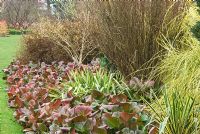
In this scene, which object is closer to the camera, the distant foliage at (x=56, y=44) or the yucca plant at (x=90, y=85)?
the yucca plant at (x=90, y=85)

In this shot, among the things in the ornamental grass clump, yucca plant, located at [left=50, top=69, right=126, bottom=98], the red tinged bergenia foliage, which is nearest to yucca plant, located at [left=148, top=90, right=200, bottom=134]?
the red tinged bergenia foliage

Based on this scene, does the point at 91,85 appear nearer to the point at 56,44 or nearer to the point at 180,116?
the point at 180,116

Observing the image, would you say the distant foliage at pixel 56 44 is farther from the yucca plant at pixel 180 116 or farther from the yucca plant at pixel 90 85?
the yucca plant at pixel 180 116

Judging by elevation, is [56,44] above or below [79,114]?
below

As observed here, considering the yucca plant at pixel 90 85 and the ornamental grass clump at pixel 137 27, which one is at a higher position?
the ornamental grass clump at pixel 137 27

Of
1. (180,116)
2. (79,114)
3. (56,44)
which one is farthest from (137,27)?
(56,44)

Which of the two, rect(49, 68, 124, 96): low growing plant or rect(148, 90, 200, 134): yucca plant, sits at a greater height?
rect(148, 90, 200, 134): yucca plant

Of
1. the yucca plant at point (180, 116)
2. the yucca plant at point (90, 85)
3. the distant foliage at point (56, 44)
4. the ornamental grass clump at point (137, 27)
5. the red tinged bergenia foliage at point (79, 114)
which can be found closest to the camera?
the yucca plant at point (180, 116)

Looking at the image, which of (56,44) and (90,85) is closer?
(90,85)

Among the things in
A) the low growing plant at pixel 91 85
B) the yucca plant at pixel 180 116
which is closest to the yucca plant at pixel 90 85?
the low growing plant at pixel 91 85

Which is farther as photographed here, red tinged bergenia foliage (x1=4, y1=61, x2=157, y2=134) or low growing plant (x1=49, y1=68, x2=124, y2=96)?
low growing plant (x1=49, y1=68, x2=124, y2=96)

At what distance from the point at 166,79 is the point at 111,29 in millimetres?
1483

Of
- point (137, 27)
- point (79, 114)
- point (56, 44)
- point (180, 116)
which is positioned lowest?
point (56, 44)

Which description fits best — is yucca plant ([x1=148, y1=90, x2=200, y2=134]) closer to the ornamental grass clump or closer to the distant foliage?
the ornamental grass clump
